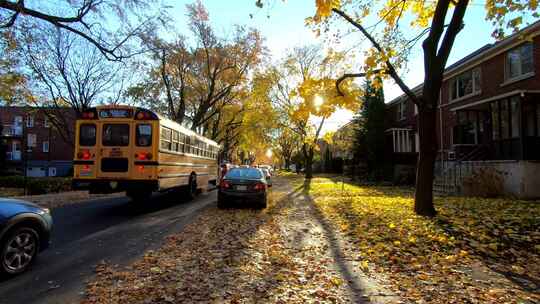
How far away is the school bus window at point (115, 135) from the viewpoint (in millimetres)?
10469

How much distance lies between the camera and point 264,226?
8.75 metres

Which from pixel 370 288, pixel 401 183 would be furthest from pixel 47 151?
pixel 370 288

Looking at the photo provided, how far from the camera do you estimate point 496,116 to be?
17047mm

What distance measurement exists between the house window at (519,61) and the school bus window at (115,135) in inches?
694

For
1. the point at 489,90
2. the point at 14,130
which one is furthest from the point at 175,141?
the point at 14,130

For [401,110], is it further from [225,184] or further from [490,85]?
[225,184]

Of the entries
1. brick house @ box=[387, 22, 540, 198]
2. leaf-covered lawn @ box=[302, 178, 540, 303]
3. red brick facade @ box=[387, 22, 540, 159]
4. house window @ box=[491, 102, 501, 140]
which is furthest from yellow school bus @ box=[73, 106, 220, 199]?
house window @ box=[491, 102, 501, 140]

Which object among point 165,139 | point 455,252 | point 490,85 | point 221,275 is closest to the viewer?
point 221,275

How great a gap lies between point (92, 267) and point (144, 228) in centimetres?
311

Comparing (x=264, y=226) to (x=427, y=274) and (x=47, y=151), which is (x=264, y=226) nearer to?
(x=427, y=274)

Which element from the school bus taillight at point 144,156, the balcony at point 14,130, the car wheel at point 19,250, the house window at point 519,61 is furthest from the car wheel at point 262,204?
the balcony at point 14,130

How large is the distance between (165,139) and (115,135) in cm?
153

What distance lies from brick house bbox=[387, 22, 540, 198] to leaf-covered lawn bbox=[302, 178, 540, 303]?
5.05 meters

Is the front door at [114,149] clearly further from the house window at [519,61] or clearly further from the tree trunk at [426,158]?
the house window at [519,61]
